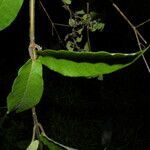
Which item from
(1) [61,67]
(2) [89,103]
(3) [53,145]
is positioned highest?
(1) [61,67]

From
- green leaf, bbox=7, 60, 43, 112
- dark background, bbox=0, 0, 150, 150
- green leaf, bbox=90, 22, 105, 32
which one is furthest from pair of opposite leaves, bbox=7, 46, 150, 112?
dark background, bbox=0, 0, 150, 150

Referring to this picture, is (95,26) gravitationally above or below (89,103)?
above

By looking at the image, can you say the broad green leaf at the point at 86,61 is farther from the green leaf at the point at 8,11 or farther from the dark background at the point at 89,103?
the dark background at the point at 89,103

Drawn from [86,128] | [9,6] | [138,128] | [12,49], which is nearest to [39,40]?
[12,49]

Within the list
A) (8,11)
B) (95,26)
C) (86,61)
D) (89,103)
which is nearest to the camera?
(86,61)

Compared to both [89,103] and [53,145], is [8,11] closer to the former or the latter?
[53,145]

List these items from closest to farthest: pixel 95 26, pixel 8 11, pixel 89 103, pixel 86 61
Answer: pixel 86 61 < pixel 8 11 < pixel 95 26 < pixel 89 103

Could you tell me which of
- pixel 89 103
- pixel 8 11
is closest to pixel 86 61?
pixel 8 11
